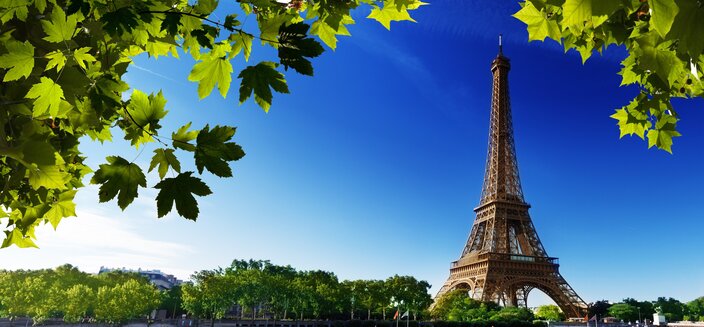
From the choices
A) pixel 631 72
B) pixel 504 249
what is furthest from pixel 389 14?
pixel 504 249

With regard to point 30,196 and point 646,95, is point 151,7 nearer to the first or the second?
point 30,196

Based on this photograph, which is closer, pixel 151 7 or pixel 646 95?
pixel 151 7

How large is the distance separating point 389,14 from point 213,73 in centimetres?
113

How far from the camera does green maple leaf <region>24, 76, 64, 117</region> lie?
152 centimetres

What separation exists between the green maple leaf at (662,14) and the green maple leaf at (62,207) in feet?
9.89

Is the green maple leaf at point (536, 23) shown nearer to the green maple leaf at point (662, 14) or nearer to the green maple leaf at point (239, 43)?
the green maple leaf at point (662, 14)

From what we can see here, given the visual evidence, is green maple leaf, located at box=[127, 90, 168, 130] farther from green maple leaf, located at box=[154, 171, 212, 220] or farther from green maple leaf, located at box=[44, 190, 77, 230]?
green maple leaf, located at box=[44, 190, 77, 230]

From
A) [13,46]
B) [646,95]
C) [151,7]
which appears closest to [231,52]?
[151,7]

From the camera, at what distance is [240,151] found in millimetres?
1685

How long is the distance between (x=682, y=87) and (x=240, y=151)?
12.2 ft

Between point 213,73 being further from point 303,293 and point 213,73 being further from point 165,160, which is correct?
point 303,293

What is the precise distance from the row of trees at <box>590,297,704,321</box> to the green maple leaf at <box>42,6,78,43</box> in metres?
95.4

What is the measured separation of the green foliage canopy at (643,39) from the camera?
128 cm

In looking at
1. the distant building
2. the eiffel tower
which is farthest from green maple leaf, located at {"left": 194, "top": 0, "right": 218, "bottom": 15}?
the distant building
